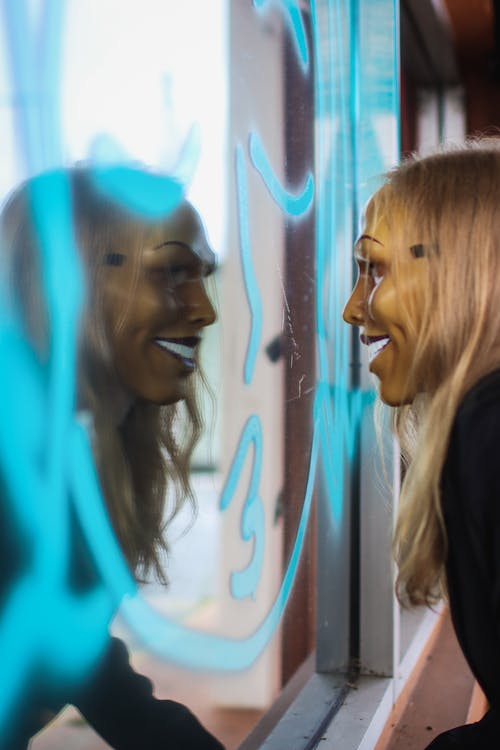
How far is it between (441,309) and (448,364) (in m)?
0.07

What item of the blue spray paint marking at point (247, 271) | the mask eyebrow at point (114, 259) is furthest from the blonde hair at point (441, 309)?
the mask eyebrow at point (114, 259)

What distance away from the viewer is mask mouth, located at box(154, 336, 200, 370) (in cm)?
87

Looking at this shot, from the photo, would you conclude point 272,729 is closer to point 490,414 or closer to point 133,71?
point 490,414

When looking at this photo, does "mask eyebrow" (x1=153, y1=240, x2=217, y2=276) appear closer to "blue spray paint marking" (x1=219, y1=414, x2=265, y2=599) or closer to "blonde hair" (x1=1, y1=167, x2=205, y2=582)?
"blonde hair" (x1=1, y1=167, x2=205, y2=582)

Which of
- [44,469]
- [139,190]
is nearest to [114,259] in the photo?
[139,190]

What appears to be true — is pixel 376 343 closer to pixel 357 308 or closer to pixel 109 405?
pixel 357 308

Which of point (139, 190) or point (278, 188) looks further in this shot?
point (278, 188)

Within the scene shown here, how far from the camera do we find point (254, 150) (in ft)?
4.11

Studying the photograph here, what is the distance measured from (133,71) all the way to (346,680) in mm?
1286

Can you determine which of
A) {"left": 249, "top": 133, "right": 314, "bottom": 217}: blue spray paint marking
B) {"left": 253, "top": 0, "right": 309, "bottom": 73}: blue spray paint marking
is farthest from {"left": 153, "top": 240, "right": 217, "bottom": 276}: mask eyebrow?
{"left": 253, "top": 0, "right": 309, "bottom": 73}: blue spray paint marking

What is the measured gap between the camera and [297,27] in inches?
55.7

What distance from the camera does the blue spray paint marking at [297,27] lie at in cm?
135

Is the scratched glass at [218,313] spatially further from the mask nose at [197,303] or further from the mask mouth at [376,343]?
the mask mouth at [376,343]

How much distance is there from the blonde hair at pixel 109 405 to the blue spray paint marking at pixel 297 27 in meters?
0.69
